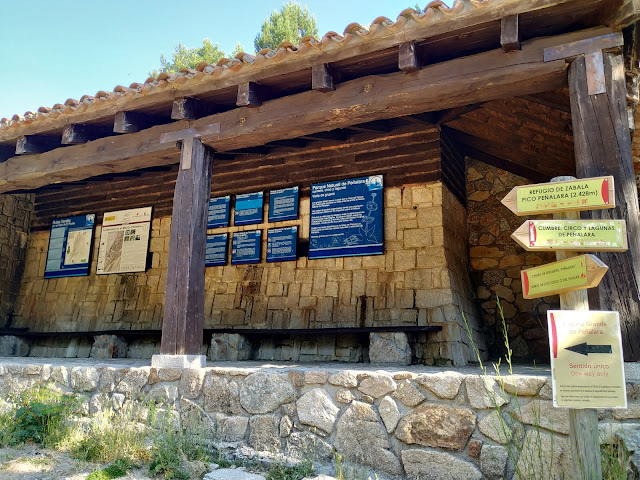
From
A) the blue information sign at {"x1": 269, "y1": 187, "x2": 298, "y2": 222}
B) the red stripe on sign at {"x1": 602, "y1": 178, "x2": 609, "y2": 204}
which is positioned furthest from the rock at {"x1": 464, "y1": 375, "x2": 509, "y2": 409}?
the blue information sign at {"x1": 269, "y1": 187, "x2": 298, "y2": 222}

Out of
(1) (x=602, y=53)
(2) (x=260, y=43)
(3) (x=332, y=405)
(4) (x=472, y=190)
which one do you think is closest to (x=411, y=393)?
(3) (x=332, y=405)

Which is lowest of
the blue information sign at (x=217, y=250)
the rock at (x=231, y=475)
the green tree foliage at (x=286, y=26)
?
the rock at (x=231, y=475)

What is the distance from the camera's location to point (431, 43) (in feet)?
14.5

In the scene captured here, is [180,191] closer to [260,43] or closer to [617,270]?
[617,270]

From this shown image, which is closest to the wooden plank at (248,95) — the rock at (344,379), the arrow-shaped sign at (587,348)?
the rock at (344,379)

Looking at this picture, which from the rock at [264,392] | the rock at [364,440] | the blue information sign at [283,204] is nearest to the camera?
the rock at [364,440]

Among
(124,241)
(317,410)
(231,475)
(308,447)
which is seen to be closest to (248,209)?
(124,241)

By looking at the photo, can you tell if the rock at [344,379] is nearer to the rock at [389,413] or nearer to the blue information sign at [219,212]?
the rock at [389,413]

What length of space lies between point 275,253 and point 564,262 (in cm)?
479

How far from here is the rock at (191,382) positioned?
14.6ft

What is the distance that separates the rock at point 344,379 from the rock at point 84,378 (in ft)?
7.99

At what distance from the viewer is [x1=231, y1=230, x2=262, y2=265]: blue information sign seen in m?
7.31

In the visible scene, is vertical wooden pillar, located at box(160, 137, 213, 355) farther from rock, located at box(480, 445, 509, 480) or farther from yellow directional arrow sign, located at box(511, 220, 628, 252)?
yellow directional arrow sign, located at box(511, 220, 628, 252)

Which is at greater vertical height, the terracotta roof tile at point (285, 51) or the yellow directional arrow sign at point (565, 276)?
the terracotta roof tile at point (285, 51)
